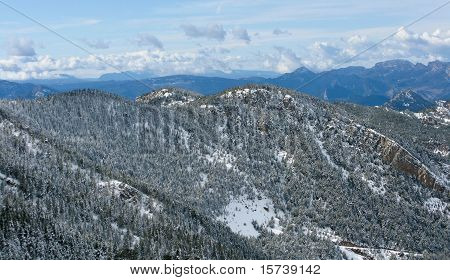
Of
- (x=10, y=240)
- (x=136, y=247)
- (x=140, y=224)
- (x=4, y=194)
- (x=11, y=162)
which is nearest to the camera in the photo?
(x=10, y=240)

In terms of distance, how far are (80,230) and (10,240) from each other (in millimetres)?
25755

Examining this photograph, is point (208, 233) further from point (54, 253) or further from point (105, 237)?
point (54, 253)

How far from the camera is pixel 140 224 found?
172 m

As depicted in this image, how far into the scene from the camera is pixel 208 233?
196m

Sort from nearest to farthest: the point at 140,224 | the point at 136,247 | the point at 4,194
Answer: the point at 136,247 → the point at 4,194 → the point at 140,224

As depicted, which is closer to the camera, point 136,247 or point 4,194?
point 136,247

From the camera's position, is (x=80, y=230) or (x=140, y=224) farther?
(x=140, y=224)

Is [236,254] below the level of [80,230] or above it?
below

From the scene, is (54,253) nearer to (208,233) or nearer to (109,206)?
(109,206)
